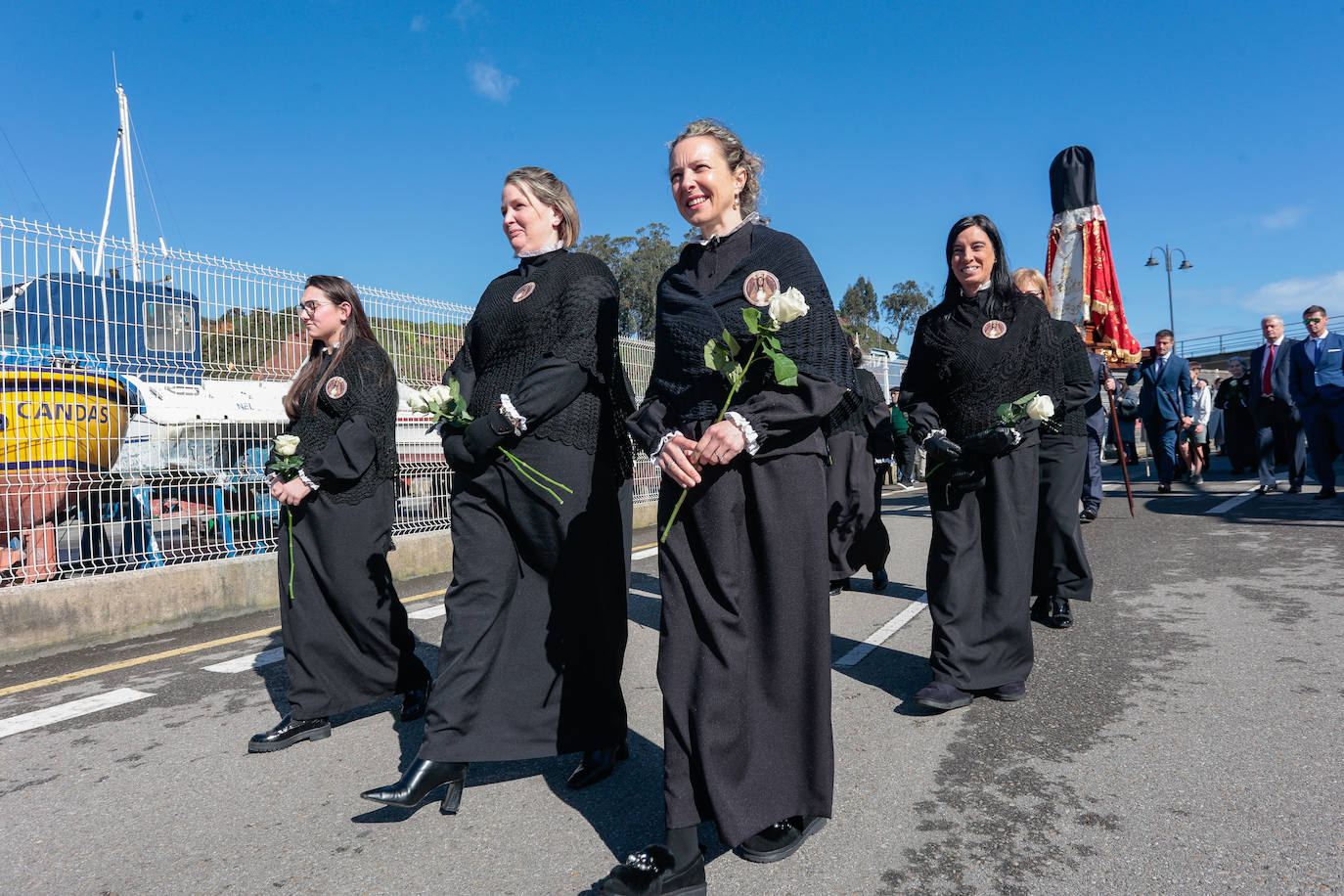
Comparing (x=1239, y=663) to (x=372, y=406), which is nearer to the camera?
(x=372, y=406)

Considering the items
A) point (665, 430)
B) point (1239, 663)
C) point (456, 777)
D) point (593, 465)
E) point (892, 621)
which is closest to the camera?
point (665, 430)

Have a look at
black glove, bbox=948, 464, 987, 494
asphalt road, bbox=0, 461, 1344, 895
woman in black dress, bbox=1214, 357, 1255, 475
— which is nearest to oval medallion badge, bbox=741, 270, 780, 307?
asphalt road, bbox=0, 461, 1344, 895

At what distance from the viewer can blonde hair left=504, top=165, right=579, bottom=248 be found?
10.7ft

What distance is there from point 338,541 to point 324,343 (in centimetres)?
91

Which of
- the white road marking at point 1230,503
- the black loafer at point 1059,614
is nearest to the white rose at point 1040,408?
the black loafer at point 1059,614

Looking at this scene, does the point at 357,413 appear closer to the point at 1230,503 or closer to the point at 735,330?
the point at 735,330

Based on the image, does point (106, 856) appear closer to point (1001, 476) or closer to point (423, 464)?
point (1001, 476)

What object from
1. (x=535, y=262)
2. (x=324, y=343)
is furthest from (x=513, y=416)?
(x=324, y=343)

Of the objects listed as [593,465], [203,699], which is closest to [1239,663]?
[593,465]

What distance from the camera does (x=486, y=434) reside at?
3.02 meters

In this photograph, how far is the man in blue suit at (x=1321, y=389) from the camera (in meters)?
10.1

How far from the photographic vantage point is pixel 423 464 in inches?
325

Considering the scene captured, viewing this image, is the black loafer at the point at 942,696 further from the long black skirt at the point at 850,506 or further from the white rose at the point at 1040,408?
Result: the long black skirt at the point at 850,506

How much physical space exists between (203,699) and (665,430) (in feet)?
10.4
